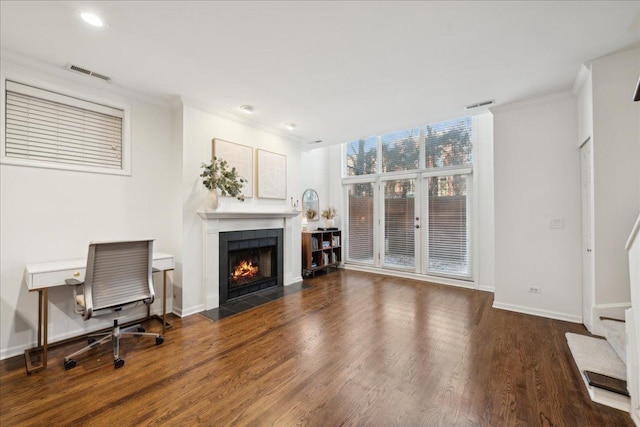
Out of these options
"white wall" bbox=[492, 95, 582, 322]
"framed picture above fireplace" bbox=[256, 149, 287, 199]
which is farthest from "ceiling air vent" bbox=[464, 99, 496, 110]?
"framed picture above fireplace" bbox=[256, 149, 287, 199]

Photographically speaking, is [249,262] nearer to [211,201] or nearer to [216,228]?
[216,228]

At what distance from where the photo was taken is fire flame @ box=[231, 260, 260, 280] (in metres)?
4.10

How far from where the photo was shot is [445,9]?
188 cm

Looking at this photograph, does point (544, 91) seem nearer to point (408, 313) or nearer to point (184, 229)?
point (408, 313)

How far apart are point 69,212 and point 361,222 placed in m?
4.84

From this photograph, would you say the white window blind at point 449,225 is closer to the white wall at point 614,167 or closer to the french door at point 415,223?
the french door at point 415,223

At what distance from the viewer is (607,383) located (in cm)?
185

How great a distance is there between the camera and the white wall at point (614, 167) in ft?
7.90

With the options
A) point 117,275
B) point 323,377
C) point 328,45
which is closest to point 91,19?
point 328,45

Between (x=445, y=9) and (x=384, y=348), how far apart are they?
2833mm

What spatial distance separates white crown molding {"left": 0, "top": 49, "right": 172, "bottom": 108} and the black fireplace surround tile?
9.14 ft

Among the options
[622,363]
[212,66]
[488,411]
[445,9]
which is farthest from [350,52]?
[622,363]

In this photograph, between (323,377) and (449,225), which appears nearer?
(323,377)

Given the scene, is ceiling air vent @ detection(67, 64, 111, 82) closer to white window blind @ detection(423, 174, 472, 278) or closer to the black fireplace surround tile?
the black fireplace surround tile
